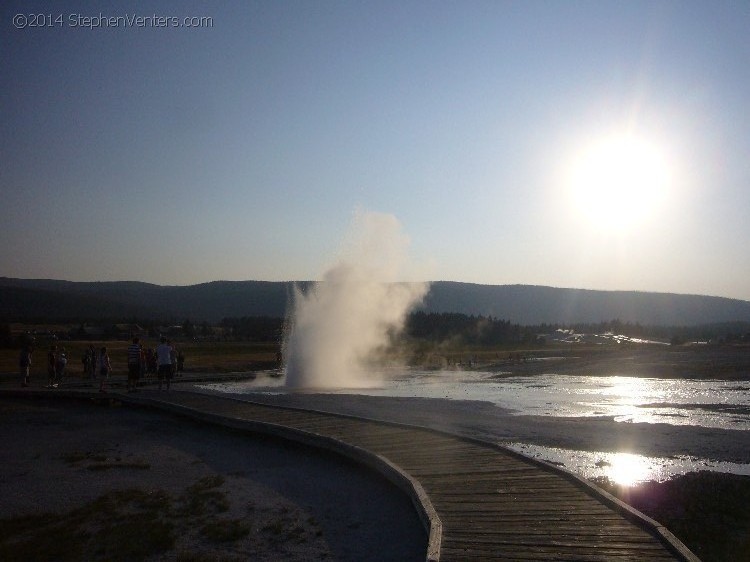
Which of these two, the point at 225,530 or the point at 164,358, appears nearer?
the point at 225,530

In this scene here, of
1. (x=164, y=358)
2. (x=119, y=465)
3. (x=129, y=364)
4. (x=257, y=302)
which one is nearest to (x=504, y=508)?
(x=119, y=465)

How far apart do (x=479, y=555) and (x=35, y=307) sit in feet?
420

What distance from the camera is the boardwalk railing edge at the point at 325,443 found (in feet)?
23.2

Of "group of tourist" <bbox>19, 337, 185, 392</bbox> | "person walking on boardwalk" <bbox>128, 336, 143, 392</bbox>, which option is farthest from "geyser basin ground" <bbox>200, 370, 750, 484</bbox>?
"person walking on boardwalk" <bbox>128, 336, 143, 392</bbox>

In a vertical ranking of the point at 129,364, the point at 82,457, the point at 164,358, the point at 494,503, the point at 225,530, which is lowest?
the point at 82,457

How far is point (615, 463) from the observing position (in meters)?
12.2

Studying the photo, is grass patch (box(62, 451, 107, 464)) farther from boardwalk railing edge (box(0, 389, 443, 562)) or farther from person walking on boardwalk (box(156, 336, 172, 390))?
person walking on boardwalk (box(156, 336, 172, 390))

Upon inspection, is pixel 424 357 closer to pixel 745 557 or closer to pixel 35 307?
pixel 745 557

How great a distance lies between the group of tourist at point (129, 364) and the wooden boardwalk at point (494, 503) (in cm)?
759

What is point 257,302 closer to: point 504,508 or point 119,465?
point 119,465

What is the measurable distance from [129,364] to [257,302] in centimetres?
15099

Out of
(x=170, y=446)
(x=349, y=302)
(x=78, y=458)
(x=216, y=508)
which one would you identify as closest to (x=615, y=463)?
(x=216, y=508)

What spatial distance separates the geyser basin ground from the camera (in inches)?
500

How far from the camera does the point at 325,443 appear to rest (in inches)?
471
